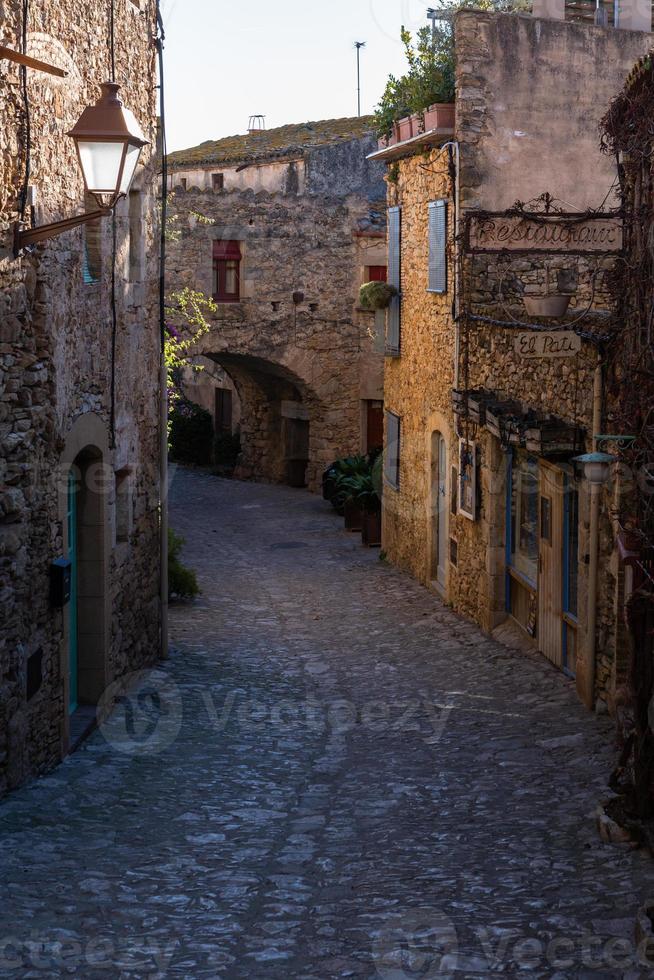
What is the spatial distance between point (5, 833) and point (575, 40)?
416 inches

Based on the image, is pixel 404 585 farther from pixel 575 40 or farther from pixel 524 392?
pixel 575 40

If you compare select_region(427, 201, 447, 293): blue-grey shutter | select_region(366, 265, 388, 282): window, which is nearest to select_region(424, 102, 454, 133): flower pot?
select_region(427, 201, 447, 293): blue-grey shutter

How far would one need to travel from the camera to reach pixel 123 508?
998 cm

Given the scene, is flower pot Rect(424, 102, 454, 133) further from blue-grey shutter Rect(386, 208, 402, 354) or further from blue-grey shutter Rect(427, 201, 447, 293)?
blue-grey shutter Rect(386, 208, 402, 354)

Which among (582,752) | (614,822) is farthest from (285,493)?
(614,822)

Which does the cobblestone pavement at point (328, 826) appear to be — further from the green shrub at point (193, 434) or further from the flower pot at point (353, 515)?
the green shrub at point (193, 434)

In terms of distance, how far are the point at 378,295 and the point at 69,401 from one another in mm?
8730

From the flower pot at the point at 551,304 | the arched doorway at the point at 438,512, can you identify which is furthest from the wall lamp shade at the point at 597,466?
the arched doorway at the point at 438,512

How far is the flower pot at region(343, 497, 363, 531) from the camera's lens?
64.1 ft

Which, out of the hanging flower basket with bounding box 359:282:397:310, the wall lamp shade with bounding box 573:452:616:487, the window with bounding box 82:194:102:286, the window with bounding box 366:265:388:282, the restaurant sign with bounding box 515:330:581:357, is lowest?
the wall lamp shade with bounding box 573:452:616:487

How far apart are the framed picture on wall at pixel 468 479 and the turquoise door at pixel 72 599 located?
4.86m

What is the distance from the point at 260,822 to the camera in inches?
282

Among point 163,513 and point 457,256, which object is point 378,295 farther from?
point 163,513

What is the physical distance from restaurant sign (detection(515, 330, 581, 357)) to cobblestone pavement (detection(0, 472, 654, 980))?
263cm
